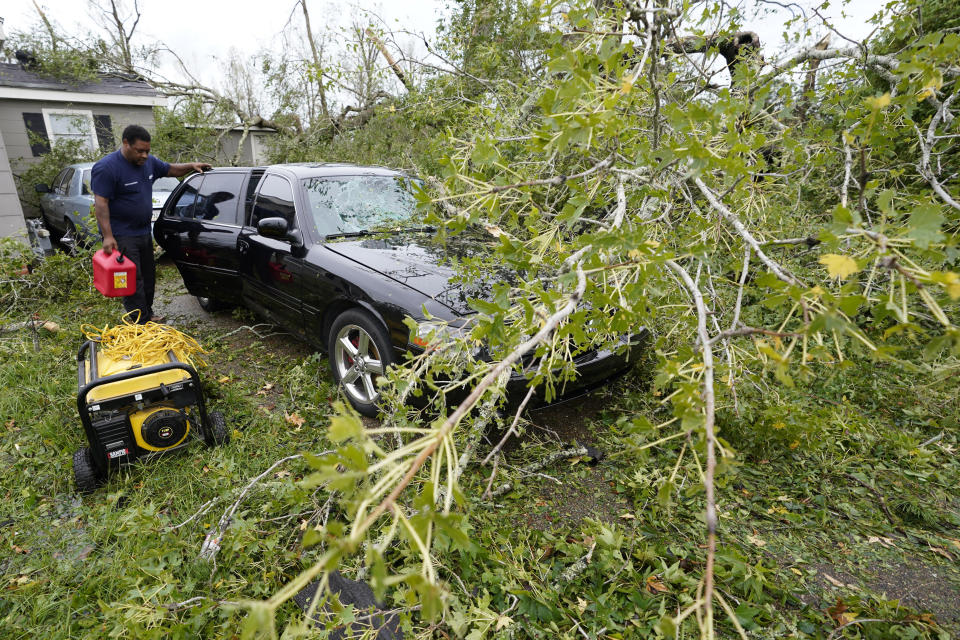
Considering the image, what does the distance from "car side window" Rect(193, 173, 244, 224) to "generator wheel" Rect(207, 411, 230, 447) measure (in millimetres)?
2196

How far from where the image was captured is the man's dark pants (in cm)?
Answer: 431

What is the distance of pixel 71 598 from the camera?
6.49ft

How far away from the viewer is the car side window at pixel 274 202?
3837 millimetres

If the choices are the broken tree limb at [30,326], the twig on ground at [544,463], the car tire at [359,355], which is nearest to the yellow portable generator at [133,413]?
the car tire at [359,355]

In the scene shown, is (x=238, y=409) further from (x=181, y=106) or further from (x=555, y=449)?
(x=181, y=106)

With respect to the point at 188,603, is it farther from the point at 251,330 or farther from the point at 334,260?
the point at 251,330

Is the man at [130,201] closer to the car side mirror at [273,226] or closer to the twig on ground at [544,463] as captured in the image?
the car side mirror at [273,226]

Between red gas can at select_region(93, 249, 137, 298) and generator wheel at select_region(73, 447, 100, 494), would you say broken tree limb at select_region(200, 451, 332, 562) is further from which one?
red gas can at select_region(93, 249, 137, 298)

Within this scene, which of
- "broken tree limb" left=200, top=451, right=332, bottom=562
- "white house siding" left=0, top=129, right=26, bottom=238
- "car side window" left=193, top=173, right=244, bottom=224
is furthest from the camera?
"white house siding" left=0, top=129, right=26, bottom=238

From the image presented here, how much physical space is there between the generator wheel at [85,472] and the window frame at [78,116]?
12723 mm

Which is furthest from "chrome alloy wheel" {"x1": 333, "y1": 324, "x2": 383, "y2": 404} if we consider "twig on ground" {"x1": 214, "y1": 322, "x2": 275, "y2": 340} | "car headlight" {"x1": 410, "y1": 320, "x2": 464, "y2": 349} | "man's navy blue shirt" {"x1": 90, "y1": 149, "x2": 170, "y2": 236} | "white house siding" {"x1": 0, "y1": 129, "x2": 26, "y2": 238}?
"white house siding" {"x1": 0, "y1": 129, "x2": 26, "y2": 238}

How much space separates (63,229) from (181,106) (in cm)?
518

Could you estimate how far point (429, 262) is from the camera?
10.7 ft

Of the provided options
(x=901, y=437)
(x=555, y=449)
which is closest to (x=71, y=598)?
(x=555, y=449)
